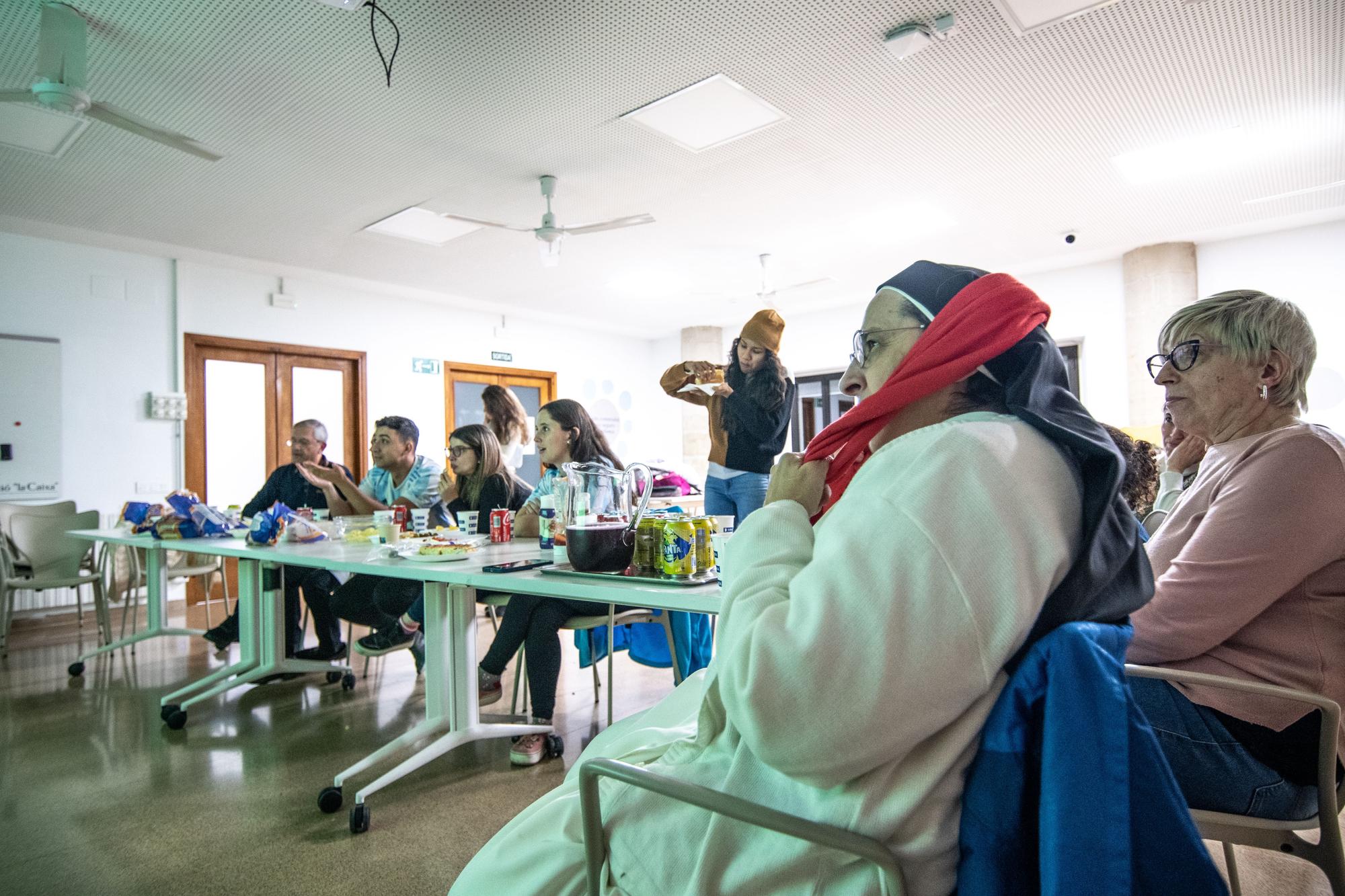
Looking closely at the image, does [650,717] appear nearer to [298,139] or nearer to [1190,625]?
[1190,625]

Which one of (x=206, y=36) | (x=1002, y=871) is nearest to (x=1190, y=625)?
(x=1002, y=871)

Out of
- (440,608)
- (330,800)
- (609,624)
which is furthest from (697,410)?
(330,800)

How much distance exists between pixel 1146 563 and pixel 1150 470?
54.7 inches

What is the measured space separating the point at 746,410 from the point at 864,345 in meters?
2.37

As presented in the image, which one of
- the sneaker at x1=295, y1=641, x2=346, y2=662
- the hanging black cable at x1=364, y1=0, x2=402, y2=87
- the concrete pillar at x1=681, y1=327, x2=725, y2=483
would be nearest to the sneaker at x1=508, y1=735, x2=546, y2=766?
the sneaker at x1=295, y1=641, x2=346, y2=662

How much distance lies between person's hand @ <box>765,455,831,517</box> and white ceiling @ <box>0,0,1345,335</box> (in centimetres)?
249

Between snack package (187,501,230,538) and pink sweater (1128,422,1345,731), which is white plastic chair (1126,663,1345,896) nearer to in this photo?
pink sweater (1128,422,1345,731)

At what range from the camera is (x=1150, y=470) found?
2.03m

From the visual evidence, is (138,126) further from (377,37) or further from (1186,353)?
(1186,353)

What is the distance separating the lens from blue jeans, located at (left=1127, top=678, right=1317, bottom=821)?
1082 mm

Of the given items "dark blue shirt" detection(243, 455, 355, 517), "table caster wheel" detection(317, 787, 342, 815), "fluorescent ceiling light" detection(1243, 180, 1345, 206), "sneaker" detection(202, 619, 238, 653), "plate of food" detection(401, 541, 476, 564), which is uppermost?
"fluorescent ceiling light" detection(1243, 180, 1345, 206)

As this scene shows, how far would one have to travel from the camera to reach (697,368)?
3.56 meters

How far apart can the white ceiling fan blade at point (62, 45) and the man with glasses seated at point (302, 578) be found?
1782 millimetres

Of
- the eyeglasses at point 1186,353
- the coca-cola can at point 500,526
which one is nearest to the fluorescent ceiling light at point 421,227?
the coca-cola can at point 500,526
